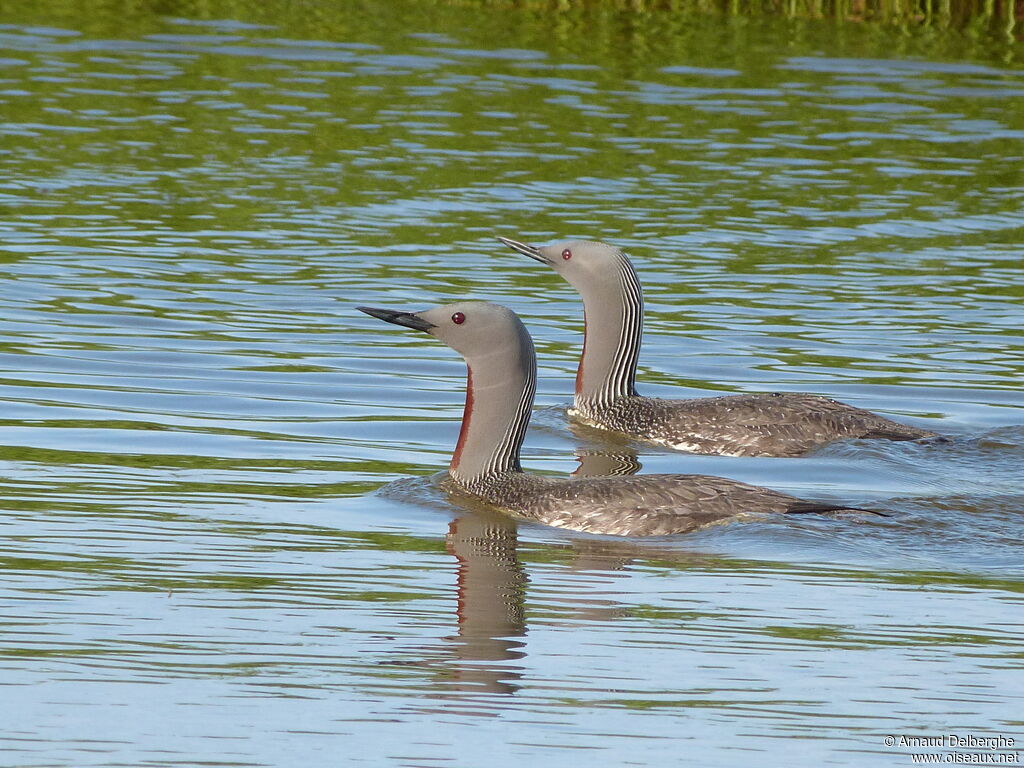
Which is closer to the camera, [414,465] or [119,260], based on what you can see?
[414,465]

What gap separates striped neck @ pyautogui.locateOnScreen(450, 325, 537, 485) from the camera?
933cm

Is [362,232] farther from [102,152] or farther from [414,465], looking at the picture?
[414,465]

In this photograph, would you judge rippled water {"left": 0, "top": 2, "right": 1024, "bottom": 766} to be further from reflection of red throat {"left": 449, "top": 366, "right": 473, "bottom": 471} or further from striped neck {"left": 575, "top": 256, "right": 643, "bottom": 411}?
striped neck {"left": 575, "top": 256, "right": 643, "bottom": 411}

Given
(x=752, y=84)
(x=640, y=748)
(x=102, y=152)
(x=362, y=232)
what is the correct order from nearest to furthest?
(x=640, y=748)
(x=362, y=232)
(x=102, y=152)
(x=752, y=84)

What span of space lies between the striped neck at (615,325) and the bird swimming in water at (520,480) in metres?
2.13

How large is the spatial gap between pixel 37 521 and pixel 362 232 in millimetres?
8654

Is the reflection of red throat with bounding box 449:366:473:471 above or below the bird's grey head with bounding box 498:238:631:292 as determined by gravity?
below

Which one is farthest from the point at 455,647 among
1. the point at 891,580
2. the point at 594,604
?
the point at 891,580

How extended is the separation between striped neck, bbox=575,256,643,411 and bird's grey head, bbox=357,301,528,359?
2.41m

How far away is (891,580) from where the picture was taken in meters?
7.95

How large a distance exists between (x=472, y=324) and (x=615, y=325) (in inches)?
101

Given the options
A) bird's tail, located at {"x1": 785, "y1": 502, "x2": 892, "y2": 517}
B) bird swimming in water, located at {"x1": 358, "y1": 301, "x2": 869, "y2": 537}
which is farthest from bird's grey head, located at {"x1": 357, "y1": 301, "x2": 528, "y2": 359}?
bird's tail, located at {"x1": 785, "y1": 502, "x2": 892, "y2": 517}

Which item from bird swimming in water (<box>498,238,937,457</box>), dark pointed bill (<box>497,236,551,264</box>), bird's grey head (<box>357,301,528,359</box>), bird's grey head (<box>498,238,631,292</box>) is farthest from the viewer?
bird's grey head (<box>498,238,631,292</box>)

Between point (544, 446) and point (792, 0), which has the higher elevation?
point (792, 0)
